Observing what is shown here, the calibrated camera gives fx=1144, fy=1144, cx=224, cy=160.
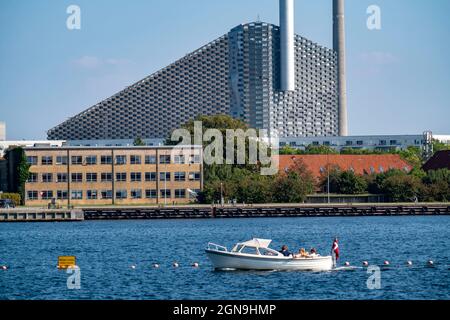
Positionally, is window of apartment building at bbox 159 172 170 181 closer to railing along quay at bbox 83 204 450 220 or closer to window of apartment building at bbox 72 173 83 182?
railing along quay at bbox 83 204 450 220

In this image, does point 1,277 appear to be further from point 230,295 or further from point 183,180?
point 183,180

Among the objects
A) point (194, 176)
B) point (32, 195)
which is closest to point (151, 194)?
point (194, 176)

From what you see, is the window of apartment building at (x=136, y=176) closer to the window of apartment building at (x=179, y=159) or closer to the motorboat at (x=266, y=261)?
the window of apartment building at (x=179, y=159)

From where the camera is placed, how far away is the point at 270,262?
255ft

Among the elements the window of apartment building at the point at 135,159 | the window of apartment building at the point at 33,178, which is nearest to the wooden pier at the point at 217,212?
the window of apartment building at the point at 135,159

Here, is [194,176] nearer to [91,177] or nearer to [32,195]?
[91,177]

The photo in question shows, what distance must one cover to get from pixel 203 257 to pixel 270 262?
1549 cm

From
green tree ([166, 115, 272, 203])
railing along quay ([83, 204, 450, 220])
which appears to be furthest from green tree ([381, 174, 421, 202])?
green tree ([166, 115, 272, 203])

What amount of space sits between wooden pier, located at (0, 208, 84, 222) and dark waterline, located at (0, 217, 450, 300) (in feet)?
14.8

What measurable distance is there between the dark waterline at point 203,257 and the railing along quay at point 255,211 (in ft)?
24.3

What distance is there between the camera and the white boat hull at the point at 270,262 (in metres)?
77.4

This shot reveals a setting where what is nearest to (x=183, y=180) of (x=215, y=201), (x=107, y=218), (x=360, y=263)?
(x=215, y=201)

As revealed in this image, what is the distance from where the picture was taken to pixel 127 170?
172 metres
